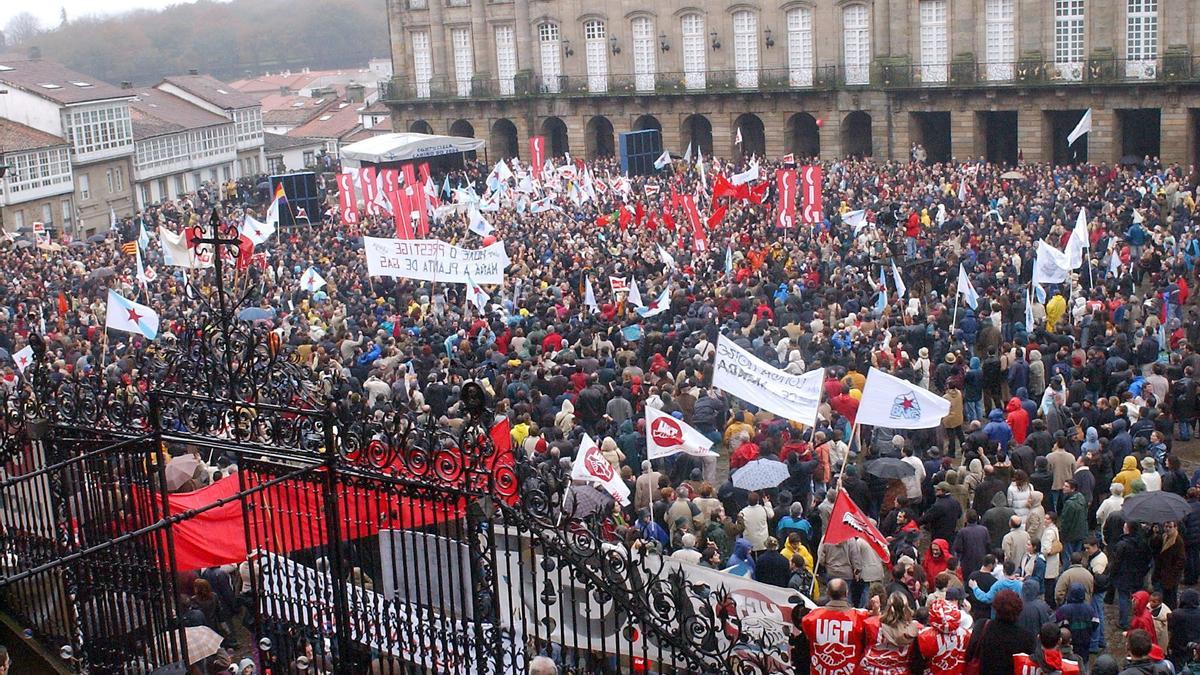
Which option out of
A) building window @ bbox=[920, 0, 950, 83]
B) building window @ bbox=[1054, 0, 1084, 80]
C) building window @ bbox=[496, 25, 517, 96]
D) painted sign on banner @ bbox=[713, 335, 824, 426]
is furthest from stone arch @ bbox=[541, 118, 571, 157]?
painted sign on banner @ bbox=[713, 335, 824, 426]

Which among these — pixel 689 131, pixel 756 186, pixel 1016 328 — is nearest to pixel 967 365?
pixel 1016 328

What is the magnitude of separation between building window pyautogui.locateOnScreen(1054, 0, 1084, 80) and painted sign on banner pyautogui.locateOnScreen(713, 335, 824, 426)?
117 ft

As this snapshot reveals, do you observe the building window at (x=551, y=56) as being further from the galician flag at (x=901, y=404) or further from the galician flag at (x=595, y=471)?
the galician flag at (x=595, y=471)

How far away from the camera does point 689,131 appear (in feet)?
200

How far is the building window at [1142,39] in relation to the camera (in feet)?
150

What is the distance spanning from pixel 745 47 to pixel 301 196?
Result: 22010 mm

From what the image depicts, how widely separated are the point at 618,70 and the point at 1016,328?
4131 cm

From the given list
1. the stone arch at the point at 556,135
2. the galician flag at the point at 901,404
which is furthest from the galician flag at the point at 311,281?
the stone arch at the point at 556,135

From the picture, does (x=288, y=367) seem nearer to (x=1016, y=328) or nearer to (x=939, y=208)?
(x=1016, y=328)

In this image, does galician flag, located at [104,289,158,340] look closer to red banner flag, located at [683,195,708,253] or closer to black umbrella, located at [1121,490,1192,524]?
red banner flag, located at [683,195,708,253]

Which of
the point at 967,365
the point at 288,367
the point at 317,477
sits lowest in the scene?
the point at 967,365

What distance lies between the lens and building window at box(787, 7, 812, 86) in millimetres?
55406

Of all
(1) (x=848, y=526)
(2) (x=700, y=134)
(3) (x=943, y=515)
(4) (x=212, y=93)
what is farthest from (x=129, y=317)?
(4) (x=212, y=93)

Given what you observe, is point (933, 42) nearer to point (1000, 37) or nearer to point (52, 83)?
point (1000, 37)
